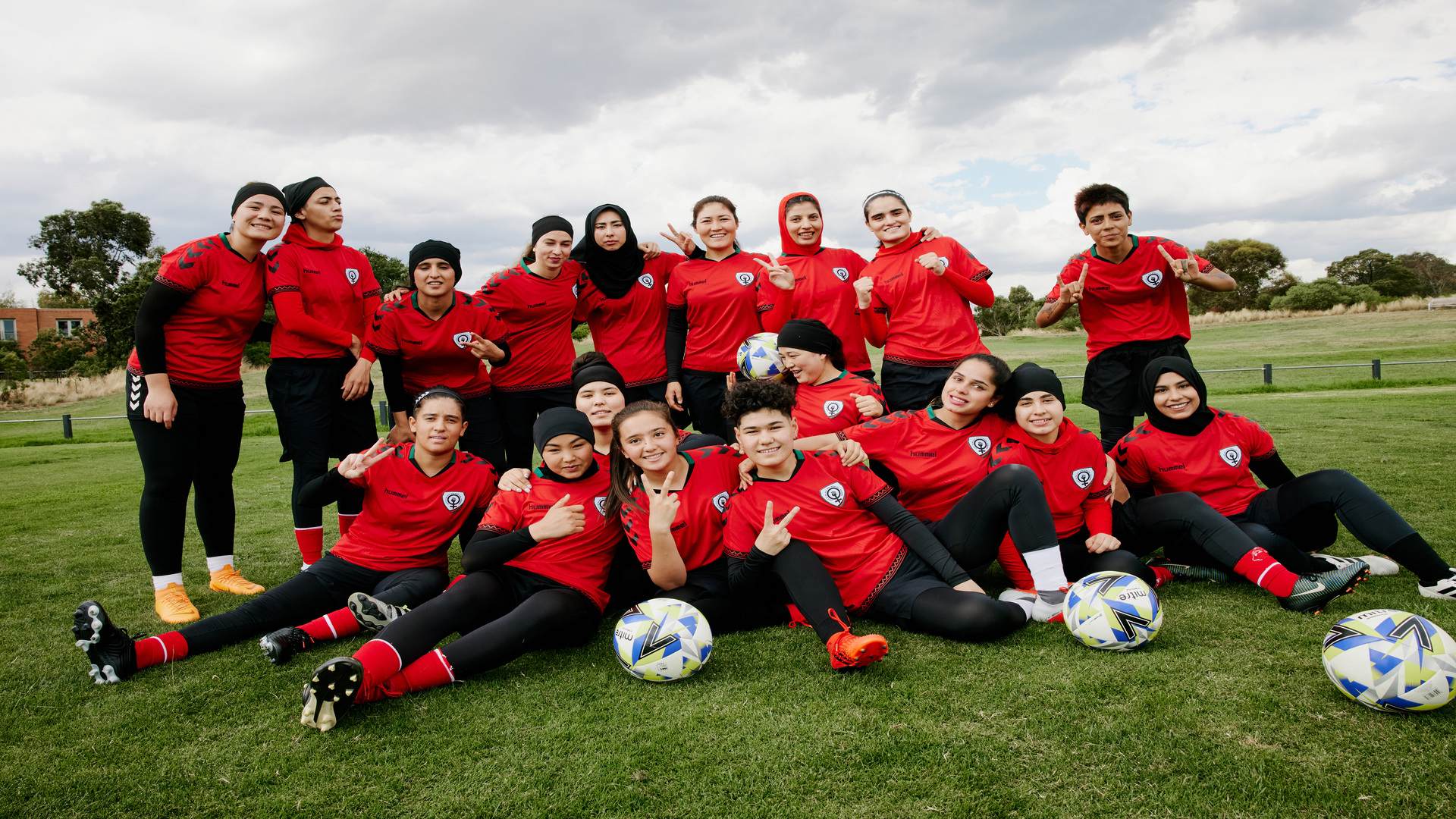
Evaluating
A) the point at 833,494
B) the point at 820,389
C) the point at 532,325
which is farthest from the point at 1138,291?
the point at 532,325

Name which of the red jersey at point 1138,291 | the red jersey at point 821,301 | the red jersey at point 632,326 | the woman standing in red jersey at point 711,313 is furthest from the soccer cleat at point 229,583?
the red jersey at point 1138,291

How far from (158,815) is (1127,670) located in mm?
3354

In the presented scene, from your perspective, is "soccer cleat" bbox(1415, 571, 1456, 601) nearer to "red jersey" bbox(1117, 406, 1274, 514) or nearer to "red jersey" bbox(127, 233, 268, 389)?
"red jersey" bbox(1117, 406, 1274, 514)

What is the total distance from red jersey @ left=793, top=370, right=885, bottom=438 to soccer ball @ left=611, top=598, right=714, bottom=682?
1615mm

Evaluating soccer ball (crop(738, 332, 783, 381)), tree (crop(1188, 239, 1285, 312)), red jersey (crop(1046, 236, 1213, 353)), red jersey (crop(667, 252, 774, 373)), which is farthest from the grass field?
tree (crop(1188, 239, 1285, 312))

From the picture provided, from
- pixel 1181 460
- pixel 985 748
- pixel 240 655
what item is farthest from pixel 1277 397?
pixel 240 655

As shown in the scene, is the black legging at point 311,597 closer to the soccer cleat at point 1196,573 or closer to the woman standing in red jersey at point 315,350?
the woman standing in red jersey at point 315,350

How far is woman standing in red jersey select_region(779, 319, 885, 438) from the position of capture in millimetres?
4512

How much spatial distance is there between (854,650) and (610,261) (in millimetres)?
3560

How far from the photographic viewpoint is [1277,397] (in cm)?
1623

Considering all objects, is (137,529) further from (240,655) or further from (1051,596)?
(1051,596)

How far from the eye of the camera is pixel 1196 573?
4.09m

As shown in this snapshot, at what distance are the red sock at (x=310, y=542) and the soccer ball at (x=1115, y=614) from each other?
4459 millimetres

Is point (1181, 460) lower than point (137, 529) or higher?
higher
